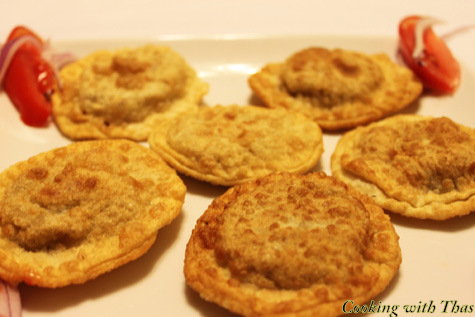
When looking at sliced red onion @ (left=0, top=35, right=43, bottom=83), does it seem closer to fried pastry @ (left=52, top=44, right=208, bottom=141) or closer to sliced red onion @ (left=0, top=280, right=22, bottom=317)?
fried pastry @ (left=52, top=44, right=208, bottom=141)

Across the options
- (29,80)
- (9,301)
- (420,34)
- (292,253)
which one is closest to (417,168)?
(292,253)

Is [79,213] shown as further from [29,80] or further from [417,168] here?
[417,168]

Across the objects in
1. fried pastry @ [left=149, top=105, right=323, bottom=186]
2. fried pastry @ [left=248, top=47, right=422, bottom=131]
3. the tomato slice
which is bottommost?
fried pastry @ [left=149, top=105, right=323, bottom=186]

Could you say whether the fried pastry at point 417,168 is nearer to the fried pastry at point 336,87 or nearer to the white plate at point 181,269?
the white plate at point 181,269

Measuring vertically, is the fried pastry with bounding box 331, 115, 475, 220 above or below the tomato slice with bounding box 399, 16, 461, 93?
below

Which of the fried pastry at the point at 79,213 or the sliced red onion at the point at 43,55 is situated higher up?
the sliced red onion at the point at 43,55

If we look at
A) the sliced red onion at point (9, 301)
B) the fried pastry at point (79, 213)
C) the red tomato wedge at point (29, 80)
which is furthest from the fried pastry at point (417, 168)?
the red tomato wedge at point (29, 80)

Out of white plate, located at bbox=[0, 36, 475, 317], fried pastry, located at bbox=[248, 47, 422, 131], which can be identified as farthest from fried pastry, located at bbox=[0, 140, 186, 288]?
fried pastry, located at bbox=[248, 47, 422, 131]
